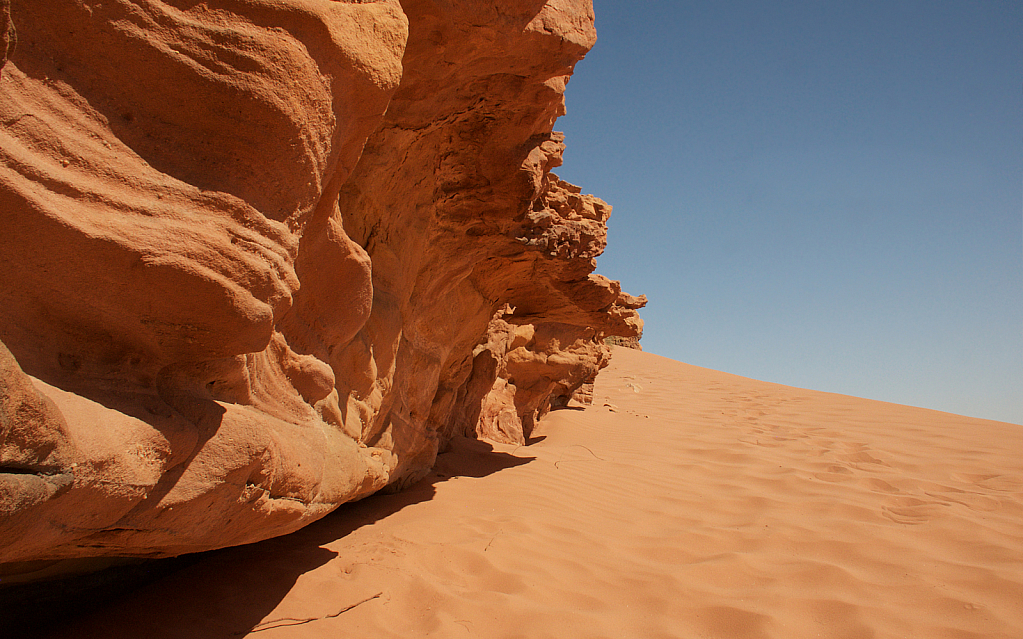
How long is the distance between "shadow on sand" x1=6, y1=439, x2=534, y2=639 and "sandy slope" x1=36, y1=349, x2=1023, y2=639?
11mm

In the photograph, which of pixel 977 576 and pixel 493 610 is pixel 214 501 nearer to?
pixel 493 610

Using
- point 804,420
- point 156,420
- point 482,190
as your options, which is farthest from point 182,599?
point 804,420

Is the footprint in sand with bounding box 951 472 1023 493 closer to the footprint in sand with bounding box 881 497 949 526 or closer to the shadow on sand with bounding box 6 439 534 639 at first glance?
the footprint in sand with bounding box 881 497 949 526

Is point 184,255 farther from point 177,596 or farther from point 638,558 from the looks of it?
point 638,558

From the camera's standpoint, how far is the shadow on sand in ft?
6.07

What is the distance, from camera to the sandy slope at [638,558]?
2.20m

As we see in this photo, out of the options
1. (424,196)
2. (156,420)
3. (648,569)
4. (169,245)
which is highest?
(424,196)

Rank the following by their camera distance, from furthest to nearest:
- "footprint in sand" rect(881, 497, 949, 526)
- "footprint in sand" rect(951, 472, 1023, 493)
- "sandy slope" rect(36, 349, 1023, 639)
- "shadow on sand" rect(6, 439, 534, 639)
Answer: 1. "footprint in sand" rect(951, 472, 1023, 493)
2. "footprint in sand" rect(881, 497, 949, 526)
3. "sandy slope" rect(36, 349, 1023, 639)
4. "shadow on sand" rect(6, 439, 534, 639)

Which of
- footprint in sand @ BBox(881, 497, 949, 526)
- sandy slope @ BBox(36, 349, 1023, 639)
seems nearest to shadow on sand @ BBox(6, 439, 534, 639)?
sandy slope @ BBox(36, 349, 1023, 639)

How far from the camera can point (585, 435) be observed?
6797mm

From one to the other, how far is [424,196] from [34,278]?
2234 mm

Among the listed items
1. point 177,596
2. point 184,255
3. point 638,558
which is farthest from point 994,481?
point 184,255

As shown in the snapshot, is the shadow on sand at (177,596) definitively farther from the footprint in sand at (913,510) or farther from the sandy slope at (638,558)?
the footprint in sand at (913,510)

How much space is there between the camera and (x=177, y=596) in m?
2.14
